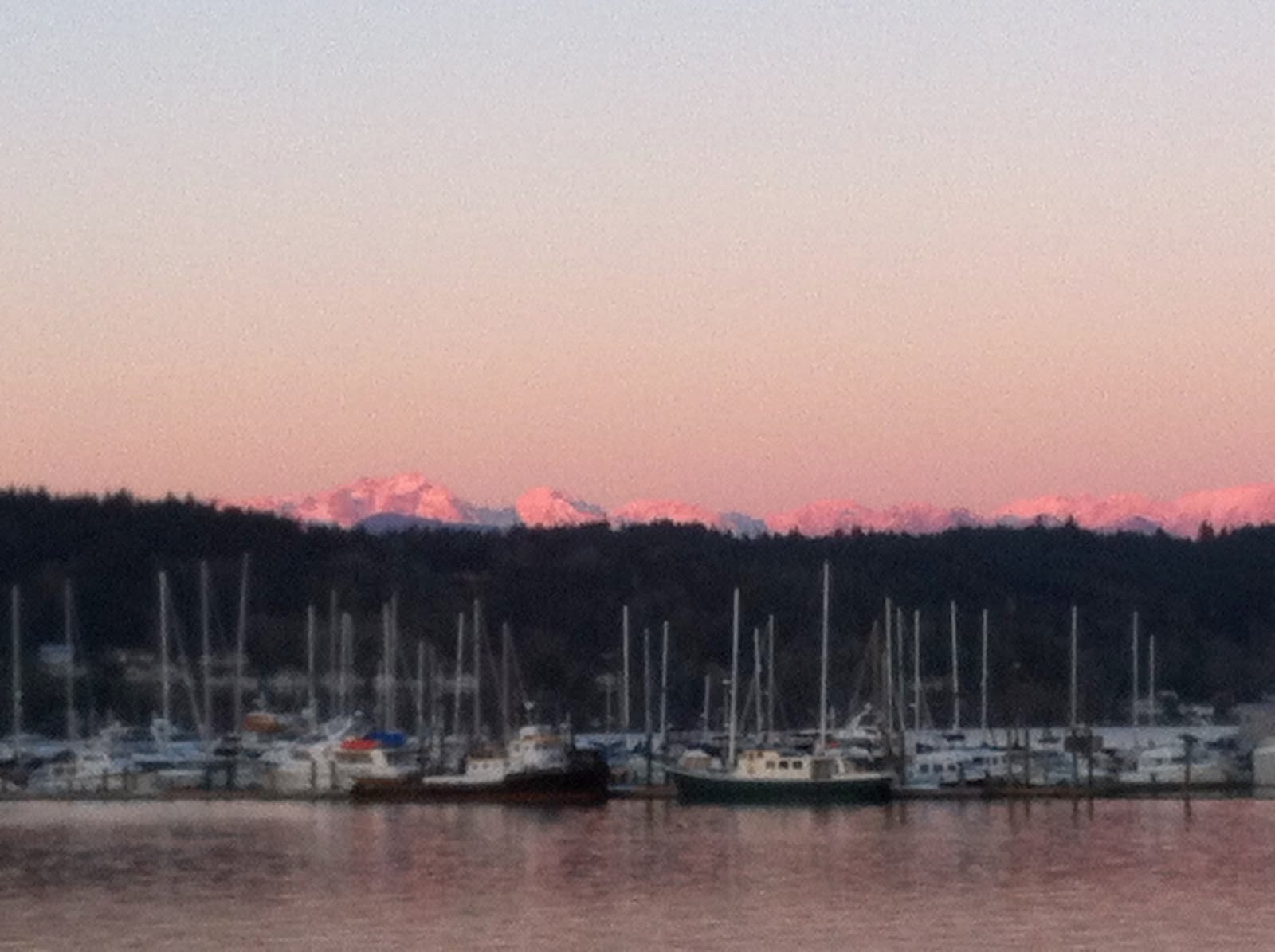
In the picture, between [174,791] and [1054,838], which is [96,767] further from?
[1054,838]

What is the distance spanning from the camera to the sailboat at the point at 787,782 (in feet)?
322

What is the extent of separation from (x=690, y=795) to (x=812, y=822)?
10939mm

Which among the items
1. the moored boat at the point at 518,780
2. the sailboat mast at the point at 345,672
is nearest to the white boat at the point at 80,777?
the moored boat at the point at 518,780

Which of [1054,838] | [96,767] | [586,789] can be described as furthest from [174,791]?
[1054,838]

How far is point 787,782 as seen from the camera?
323 feet

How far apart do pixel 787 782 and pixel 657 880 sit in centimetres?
3201

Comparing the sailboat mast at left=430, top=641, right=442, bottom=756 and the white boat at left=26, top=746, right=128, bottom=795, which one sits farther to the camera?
the sailboat mast at left=430, top=641, right=442, bottom=756

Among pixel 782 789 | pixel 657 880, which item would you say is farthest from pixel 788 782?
pixel 657 880

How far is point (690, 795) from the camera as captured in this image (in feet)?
329

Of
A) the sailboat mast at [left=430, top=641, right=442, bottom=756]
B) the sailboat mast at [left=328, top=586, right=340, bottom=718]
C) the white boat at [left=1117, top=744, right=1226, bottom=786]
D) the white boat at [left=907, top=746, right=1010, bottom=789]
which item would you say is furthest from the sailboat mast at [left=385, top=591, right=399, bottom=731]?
the white boat at [left=1117, top=744, right=1226, bottom=786]

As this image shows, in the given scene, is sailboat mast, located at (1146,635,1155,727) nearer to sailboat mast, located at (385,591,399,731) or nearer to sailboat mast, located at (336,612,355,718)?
sailboat mast, located at (385,591,399,731)

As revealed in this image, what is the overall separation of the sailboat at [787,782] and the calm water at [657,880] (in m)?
1.20

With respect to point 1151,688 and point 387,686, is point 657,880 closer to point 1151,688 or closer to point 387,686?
point 387,686

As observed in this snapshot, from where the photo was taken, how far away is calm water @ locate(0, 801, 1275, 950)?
54594 millimetres
